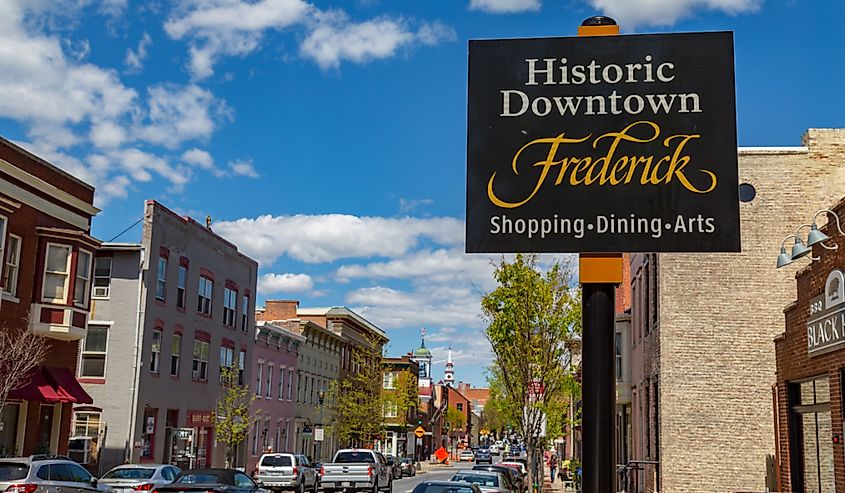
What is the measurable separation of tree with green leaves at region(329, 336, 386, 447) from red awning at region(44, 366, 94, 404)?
34.8 metres

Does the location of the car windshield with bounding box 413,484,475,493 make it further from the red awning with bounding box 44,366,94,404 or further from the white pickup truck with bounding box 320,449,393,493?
the white pickup truck with bounding box 320,449,393,493

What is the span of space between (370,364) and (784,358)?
53950 mm

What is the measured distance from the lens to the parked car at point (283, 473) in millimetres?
34438

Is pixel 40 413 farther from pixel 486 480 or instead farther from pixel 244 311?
pixel 244 311

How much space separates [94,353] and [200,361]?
675cm

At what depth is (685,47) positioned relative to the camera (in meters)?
7.43

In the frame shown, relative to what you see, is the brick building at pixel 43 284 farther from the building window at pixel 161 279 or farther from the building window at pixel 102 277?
the building window at pixel 161 279

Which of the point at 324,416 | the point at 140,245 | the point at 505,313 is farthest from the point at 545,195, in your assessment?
the point at 324,416

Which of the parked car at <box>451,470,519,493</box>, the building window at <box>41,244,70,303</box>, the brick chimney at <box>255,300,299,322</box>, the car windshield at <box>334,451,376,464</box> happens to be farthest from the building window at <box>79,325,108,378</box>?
the brick chimney at <box>255,300,299,322</box>

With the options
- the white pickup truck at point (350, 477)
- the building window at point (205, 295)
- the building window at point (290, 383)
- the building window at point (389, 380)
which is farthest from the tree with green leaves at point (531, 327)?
the building window at point (389, 380)

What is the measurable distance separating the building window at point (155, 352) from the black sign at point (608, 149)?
3043 cm

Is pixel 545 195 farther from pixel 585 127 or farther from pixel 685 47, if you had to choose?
pixel 685 47

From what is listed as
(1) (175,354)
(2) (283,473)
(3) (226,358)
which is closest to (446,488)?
(2) (283,473)

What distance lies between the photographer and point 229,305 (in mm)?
44031
